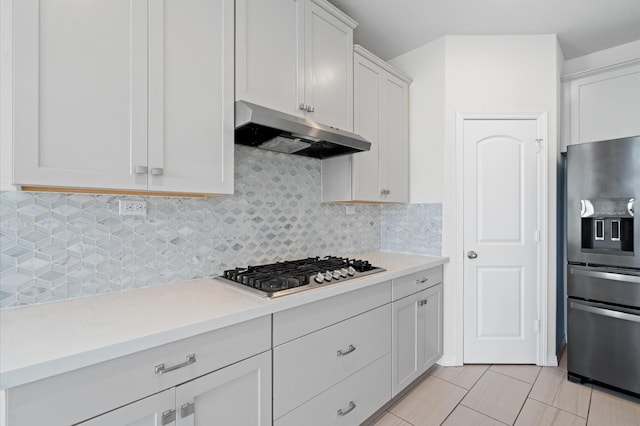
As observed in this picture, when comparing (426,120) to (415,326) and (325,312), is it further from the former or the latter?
(325,312)

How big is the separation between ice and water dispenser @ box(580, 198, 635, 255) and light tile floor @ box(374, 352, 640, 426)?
102 centimetres

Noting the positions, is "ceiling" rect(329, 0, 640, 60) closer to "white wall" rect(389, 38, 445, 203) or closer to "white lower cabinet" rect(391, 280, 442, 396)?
"white wall" rect(389, 38, 445, 203)

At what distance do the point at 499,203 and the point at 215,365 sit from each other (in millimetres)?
2494

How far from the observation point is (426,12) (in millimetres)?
2324

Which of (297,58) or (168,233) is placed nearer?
(168,233)

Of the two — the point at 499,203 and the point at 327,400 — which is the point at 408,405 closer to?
the point at 327,400

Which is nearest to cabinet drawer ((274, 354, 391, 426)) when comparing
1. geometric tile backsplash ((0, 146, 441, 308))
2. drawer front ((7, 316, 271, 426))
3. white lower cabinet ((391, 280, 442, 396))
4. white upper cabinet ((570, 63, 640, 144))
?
white lower cabinet ((391, 280, 442, 396))

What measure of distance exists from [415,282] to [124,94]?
2.04 m

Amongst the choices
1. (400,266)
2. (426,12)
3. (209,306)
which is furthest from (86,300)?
(426,12)

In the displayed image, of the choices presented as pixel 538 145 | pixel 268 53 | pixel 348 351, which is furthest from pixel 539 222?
pixel 268 53

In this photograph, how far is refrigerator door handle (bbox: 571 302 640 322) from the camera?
208 cm

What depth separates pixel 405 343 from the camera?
212 cm

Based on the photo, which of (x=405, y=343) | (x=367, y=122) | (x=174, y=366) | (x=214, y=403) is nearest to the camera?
(x=174, y=366)

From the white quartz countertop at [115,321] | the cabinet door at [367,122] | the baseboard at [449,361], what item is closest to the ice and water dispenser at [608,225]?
the baseboard at [449,361]
